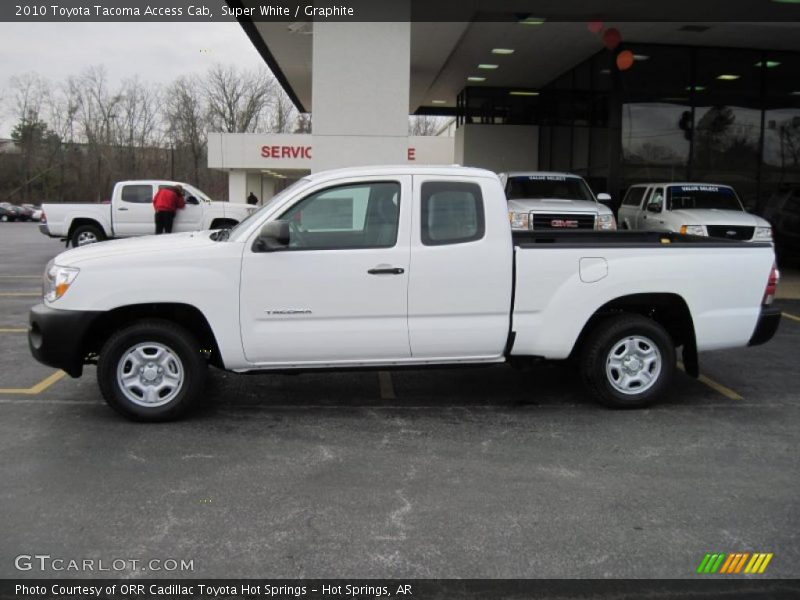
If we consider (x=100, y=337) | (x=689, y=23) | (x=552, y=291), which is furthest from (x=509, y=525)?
(x=689, y=23)

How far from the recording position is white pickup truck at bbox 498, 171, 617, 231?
12.3 metres

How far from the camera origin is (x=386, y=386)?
22.9ft

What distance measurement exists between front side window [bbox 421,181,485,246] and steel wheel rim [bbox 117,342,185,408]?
214 cm

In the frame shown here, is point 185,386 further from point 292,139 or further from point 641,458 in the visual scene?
point 292,139

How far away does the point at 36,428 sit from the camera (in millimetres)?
5613

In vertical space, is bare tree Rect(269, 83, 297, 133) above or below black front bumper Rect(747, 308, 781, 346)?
above

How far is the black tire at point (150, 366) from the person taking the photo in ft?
18.3

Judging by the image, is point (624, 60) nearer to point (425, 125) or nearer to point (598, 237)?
point (598, 237)

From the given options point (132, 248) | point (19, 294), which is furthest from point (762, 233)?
point (19, 294)

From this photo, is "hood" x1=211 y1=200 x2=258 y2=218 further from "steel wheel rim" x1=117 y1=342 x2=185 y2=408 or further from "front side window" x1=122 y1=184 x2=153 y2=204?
"steel wheel rim" x1=117 y1=342 x2=185 y2=408

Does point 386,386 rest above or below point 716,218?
below

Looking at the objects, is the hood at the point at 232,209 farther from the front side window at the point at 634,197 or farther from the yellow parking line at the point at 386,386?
the yellow parking line at the point at 386,386

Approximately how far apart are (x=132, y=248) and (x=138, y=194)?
47.4 ft

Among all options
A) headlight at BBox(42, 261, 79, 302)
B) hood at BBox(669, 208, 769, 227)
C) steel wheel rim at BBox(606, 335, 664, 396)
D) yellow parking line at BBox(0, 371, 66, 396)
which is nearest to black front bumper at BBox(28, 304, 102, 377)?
headlight at BBox(42, 261, 79, 302)
